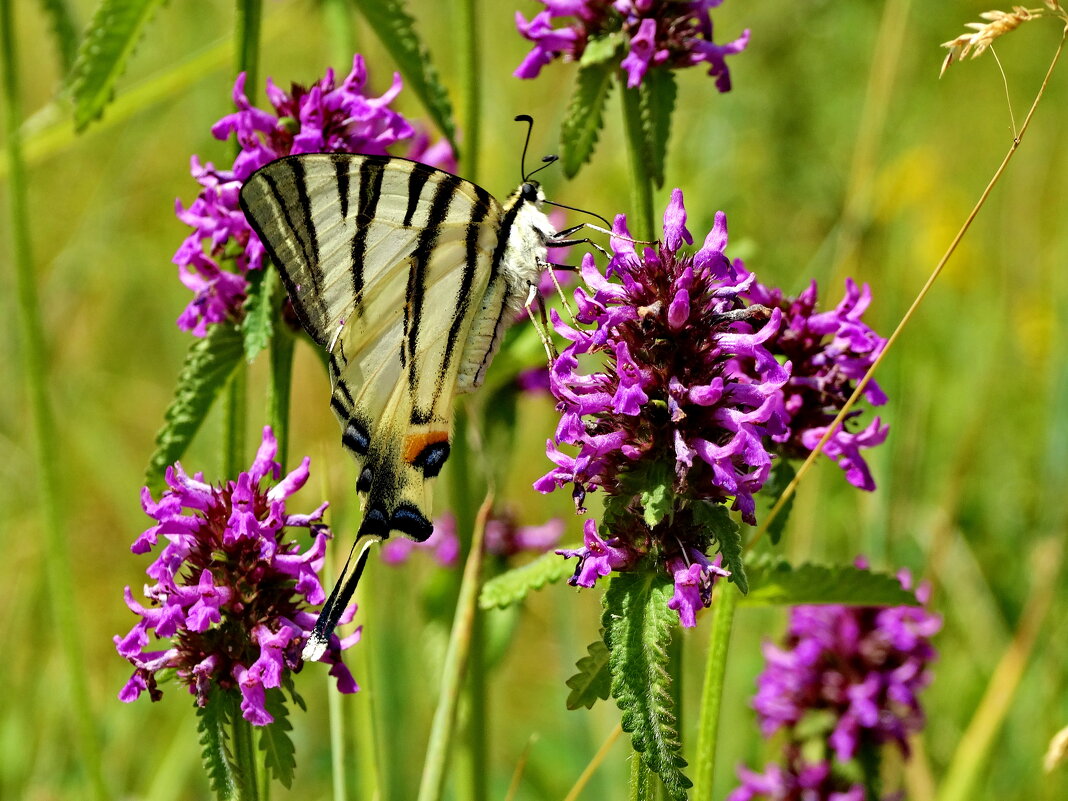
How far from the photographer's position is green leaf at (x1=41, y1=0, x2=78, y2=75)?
281cm

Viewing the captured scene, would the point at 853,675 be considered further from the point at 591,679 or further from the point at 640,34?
the point at 640,34

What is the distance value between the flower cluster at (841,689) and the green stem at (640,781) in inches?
52.3

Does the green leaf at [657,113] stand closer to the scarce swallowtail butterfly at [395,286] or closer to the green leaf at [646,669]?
the scarce swallowtail butterfly at [395,286]

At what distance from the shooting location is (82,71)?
2.50m

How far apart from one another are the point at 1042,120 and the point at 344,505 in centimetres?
534

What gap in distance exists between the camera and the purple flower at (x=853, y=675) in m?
3.01

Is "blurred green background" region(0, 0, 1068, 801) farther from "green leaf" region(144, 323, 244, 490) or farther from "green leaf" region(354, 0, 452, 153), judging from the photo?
"green leaf" region(354, 0, 452, 153)

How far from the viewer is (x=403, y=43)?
8.56 ft

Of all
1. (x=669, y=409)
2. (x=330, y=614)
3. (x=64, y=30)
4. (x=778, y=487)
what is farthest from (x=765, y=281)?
(x=330, y=614)

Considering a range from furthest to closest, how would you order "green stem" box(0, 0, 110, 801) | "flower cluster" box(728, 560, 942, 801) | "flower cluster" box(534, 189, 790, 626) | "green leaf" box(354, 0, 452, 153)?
"flower cluster" box(728, 560, 942, 801) → "green stem" box(0, 0, 110, 801) → "green leaf" box(354, 0, 452, 153) → "flower cluster" box(534, 189, 790, 626)

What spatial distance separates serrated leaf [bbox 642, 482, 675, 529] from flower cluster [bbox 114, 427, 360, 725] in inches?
21.4

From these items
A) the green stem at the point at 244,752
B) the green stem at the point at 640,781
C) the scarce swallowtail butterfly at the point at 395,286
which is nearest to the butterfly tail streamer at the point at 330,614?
the scarce swallowtail butterfly at the point at 395,286

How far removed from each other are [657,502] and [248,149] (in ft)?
3.86

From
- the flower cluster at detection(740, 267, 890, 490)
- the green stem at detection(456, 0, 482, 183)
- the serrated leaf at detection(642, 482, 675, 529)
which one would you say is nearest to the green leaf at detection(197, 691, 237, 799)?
the serrated leaf at detection(642, 482, 675, 529)
